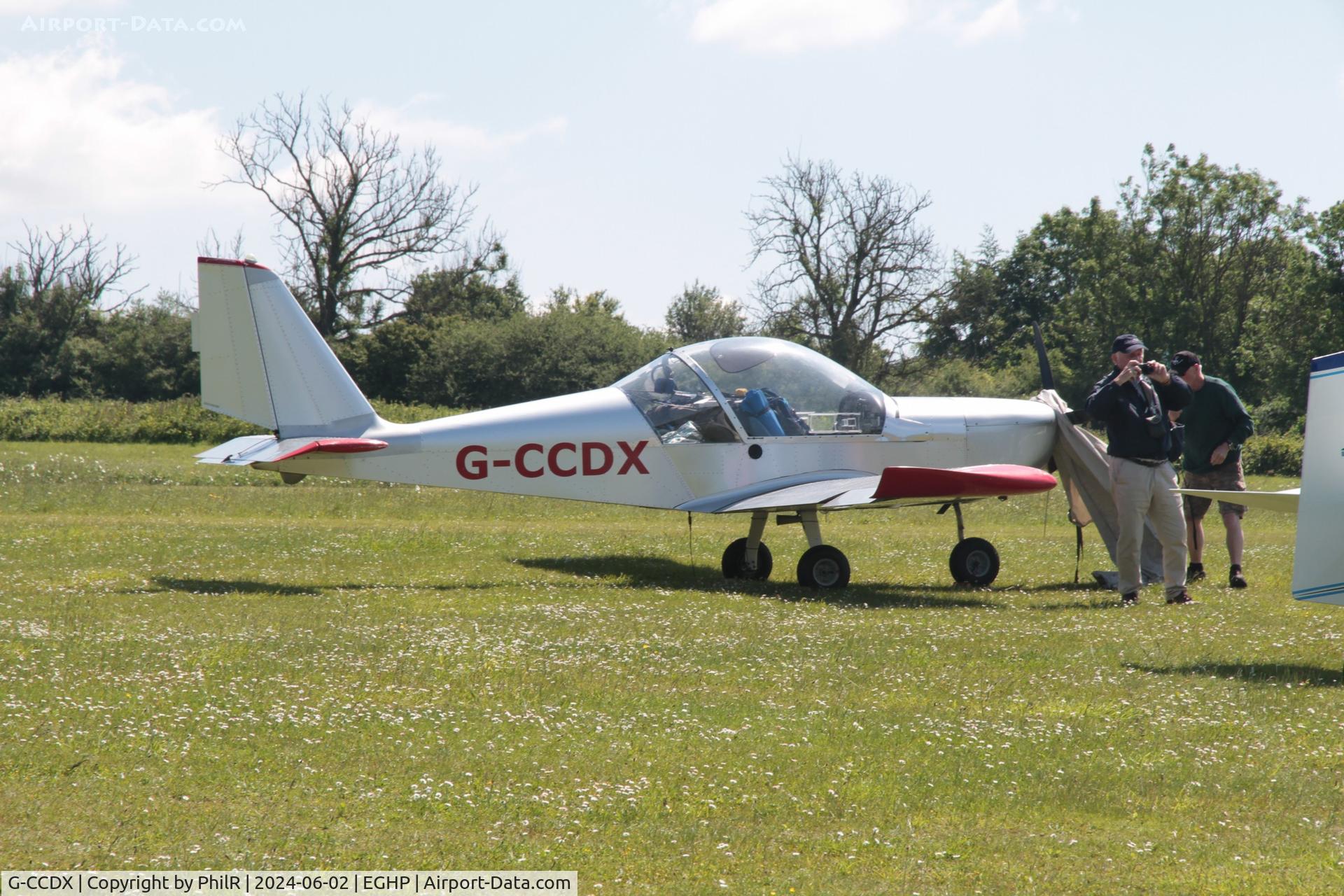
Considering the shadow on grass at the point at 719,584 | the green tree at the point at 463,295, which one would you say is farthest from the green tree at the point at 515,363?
the shadow on grass at the point at 719,584

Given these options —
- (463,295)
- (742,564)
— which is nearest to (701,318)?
(463,295)

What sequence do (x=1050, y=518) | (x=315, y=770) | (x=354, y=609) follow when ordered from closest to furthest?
(x=315, y=770), (x=354, y=609), (x=1050, y=518)

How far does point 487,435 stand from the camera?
11.3m

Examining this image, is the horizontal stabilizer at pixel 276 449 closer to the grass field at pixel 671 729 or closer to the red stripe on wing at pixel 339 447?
the red stripe on wing at pixel 339 447

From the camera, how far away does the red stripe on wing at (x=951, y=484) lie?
10734mm

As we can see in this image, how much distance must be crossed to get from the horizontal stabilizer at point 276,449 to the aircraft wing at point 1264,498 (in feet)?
23.0

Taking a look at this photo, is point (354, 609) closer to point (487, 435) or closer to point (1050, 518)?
point (487, 435)

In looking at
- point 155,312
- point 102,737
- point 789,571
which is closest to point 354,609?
point 102,737

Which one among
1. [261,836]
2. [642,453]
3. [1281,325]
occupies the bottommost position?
[261,836]

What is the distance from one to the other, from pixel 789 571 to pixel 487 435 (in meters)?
3.85

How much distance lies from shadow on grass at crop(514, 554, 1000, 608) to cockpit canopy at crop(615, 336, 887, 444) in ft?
4.89

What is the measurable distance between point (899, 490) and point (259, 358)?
604 cm

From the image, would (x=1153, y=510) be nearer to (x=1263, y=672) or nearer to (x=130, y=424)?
(x=1263, y=672)

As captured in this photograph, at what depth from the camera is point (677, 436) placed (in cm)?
1167
